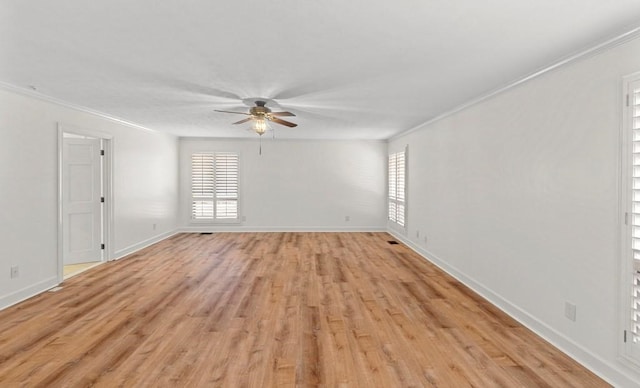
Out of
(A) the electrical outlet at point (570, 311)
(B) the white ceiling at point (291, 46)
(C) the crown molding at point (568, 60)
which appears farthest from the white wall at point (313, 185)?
(A) the electrical outlet at point (570, 311)

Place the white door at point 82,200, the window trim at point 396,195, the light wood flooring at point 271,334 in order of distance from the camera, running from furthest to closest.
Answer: the window trim at point 396,195 → the white door at point 82,200 → the light wood flooring at point 271,334

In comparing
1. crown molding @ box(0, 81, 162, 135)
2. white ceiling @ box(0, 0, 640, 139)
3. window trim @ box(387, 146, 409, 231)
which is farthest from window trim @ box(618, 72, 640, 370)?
crown molding @ box(0, 81, 162, 135)

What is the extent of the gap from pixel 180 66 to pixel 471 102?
344 cm

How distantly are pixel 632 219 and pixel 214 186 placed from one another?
24.8ft

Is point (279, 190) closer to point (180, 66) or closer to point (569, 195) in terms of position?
point (180, 66)

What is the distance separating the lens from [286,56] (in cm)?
253

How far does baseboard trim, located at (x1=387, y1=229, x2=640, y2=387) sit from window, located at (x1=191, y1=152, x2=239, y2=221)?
223 inches

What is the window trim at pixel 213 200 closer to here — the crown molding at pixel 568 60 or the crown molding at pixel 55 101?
the crown molding at pixel 55 101

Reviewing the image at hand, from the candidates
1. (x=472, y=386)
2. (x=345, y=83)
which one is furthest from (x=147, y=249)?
(x=472, y=386)

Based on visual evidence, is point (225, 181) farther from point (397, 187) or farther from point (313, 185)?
point (397, 187)

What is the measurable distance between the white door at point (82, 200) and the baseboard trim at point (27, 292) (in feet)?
3.63

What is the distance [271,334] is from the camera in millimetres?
2727

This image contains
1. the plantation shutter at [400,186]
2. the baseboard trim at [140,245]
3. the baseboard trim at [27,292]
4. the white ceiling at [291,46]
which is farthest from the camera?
the plantation shutter at [400,186]

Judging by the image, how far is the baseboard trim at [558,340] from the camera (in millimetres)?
2072
